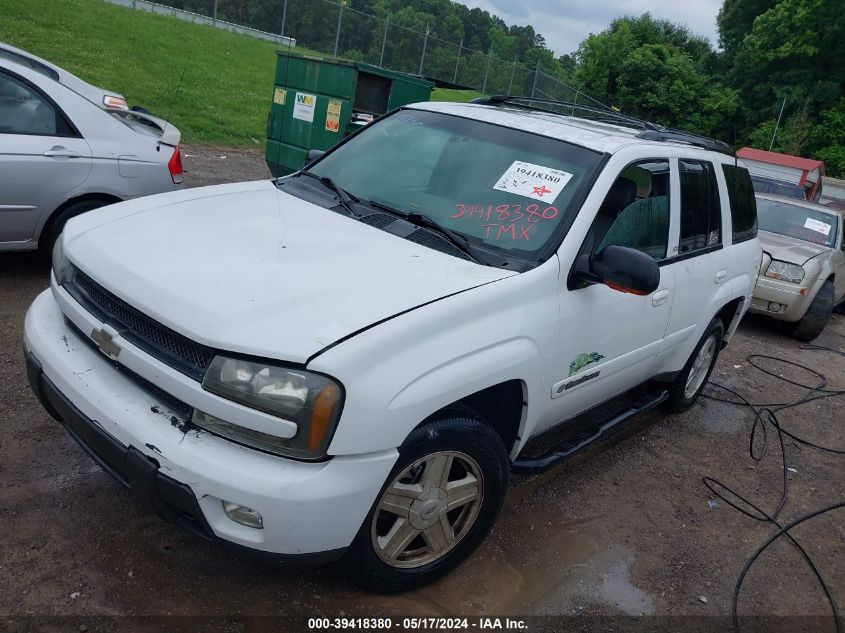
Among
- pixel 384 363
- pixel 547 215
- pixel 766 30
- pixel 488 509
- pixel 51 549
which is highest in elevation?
pixel 766 30

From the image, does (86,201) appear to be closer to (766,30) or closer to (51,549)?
(51,549)

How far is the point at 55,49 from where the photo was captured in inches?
612

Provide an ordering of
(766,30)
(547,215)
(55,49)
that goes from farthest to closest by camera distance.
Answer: (766,30) → (55,49) → (547,215)

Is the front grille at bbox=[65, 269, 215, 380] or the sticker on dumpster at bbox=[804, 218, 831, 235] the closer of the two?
the front grille at bbox=[65, 269, 215, 380]

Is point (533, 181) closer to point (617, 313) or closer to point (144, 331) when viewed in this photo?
point (617, 313)

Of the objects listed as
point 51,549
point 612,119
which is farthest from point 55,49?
point 51,549

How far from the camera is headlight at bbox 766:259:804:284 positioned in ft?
26.0

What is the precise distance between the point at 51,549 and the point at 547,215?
2465 millimetres

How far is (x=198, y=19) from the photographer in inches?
1000

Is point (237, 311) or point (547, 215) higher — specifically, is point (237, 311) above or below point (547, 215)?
below

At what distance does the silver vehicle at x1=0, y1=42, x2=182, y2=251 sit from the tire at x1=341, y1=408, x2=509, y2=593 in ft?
12.2

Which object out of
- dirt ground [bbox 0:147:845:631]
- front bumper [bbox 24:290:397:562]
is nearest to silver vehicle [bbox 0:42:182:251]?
dirt ground [bbox 0:147:845:631]

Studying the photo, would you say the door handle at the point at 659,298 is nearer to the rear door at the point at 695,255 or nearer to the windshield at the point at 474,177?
the rear door at the point at 695,255

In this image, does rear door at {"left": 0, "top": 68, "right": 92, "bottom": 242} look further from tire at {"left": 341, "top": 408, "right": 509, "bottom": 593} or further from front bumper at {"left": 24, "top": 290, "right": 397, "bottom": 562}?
tire at {"left": 341, "top": 408, "right": 509, "bottom": 593}
